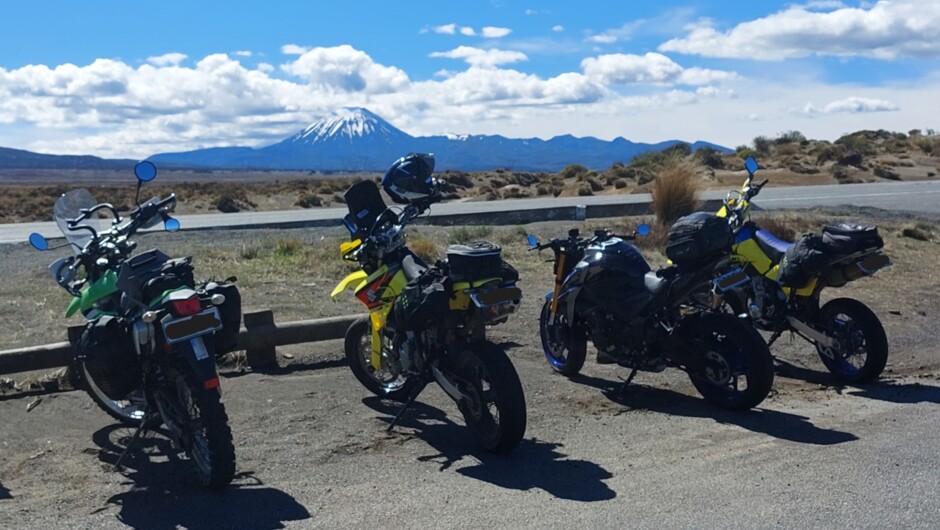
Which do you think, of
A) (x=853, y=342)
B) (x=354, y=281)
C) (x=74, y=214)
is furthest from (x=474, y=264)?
(x=853, y=342)

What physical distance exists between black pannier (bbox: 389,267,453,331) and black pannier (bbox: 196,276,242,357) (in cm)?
110

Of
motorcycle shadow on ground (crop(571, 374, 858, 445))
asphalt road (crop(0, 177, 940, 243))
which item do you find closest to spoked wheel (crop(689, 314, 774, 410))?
motorcycle shadow on ground (crop(571, 374, 858, 445))

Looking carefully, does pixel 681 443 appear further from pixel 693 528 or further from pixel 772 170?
pixel 772 170

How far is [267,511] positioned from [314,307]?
568cm

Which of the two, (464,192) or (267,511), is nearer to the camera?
(267,511)

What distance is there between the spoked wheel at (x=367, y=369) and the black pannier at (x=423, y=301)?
73 centimetres

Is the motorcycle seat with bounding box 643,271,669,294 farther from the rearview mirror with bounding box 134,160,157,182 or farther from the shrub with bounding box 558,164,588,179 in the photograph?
the shrub with bounding box 558,164,588,179

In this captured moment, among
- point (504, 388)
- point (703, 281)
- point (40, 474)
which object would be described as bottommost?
point (40, 474)

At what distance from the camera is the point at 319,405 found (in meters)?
7.25

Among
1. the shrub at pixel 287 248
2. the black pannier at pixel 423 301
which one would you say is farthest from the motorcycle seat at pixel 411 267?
the shrub at pixel 287 248

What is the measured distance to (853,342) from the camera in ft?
25.5

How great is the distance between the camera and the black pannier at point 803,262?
7760mm

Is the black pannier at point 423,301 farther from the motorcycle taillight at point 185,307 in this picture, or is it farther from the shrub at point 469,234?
the shrub at point 469,234

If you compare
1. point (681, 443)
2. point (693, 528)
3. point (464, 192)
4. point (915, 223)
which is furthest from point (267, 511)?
point (464, 192)
